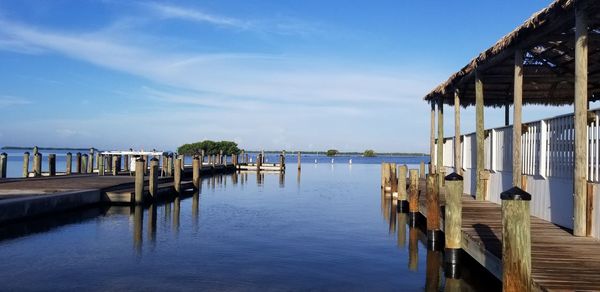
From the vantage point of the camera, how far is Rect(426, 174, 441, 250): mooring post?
1339cm

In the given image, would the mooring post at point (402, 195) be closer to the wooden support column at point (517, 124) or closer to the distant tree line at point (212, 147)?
the wooden support column at point (517, 124)

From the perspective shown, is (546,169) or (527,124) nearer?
(546,169)

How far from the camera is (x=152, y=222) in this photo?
61.6ft

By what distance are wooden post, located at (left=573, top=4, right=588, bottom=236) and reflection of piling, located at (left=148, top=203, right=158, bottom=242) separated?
1085 cm

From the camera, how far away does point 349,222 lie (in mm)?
20109

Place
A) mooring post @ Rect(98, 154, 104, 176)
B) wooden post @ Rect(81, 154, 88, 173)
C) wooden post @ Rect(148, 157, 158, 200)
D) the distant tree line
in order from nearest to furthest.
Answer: wooden post @ Rect(148, 157, 158, 200), mooring post @ Rect(98, 154, 104, 176), wooden post @ Rect(81, 154, 88, 173), the distant tree line

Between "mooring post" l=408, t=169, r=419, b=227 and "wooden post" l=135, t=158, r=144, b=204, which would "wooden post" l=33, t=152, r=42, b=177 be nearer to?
"wooden post" l=135, t=158, r=144, b=204

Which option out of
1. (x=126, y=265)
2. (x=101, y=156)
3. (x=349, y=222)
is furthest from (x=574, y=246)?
(x=101, y=156)

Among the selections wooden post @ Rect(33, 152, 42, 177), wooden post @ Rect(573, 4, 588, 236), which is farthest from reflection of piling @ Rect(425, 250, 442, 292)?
wooden post @ Rect(33, 152, 42, 177)

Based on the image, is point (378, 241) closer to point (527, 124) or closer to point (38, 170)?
point (527, 124)

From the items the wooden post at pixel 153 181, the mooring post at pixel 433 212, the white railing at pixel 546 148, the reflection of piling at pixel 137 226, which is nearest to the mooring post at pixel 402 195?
the white railing at pixel 546 148

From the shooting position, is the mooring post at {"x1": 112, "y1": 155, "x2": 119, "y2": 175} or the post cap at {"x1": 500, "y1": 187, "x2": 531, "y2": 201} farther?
the mooring post at {"x1": 112, "y1": 155, "x2": 119, "y2": 175}

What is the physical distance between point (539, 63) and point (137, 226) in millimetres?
13012

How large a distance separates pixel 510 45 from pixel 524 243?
700cm
